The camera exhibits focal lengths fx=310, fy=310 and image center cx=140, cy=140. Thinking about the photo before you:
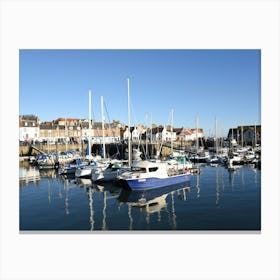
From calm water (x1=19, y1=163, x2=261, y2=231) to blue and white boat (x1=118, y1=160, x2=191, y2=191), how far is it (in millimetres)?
324

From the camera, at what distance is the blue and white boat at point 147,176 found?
11.6 meters

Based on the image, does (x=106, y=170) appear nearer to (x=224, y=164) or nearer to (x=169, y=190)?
(x=169, y=190)

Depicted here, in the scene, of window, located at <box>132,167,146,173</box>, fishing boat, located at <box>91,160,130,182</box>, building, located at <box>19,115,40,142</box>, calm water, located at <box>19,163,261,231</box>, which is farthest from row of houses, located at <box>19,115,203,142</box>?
window, located at <box>132,167,146,173</box>

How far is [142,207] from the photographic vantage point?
31.2 ft

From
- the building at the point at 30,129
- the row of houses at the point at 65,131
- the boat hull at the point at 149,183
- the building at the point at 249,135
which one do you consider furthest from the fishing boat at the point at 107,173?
the building at the point at 30,129

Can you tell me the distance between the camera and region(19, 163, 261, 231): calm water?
24.8 feet

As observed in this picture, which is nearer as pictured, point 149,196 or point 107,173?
point 149,196

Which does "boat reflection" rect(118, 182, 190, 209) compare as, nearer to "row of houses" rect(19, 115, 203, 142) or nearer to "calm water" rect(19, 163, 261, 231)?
"calm water" rect(19, 163, 261, 231)

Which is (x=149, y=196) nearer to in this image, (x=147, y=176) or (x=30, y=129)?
(x=147, y=176)

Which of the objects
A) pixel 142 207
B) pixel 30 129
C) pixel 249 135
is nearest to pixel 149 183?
pixel 142 207

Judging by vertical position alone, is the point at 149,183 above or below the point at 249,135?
below

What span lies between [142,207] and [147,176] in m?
2.38
